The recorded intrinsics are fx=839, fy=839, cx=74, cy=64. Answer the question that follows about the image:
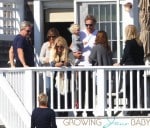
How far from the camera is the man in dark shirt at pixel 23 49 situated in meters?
16.8

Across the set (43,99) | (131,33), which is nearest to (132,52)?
(131,33)

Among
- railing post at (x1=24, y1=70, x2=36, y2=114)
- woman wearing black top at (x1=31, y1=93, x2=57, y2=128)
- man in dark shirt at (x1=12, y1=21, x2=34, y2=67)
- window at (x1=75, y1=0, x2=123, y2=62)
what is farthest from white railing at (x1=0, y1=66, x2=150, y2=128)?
window at (x1=75, y1=0, x2=123, y2=62)

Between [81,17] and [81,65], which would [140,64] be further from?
[81,17]

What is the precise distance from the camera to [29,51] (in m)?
17.0

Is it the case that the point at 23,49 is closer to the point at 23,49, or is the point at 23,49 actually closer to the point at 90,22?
the point at 23,49

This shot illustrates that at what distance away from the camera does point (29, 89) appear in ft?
55.1

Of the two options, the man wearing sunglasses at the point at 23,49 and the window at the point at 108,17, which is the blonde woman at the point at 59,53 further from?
the window at the point at 108,17

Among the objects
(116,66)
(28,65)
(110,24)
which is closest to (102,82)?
(116,66)

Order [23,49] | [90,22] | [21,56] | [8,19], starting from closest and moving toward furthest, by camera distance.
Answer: [21,56]
[23,49]
[90,22]
[8,19]

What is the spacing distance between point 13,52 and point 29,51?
38cm

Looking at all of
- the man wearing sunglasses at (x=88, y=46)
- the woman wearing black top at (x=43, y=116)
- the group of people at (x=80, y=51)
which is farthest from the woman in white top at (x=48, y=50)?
the woman wearing black top at (x=43, y=116)

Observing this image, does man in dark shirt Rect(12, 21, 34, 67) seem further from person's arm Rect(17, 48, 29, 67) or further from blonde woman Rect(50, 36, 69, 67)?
blonde woman Rect(50, 36, 69, 67)

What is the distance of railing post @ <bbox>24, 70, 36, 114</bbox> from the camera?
659 inches

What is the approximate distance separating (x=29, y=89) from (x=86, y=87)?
3.80 feet
